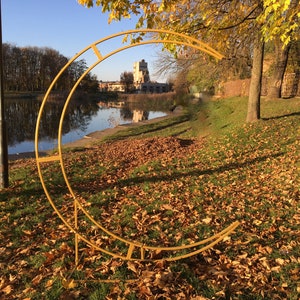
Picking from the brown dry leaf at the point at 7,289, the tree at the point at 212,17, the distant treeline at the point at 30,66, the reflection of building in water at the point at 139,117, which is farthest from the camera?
the distant treeline at the point at 30,66

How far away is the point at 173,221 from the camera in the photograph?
492cm

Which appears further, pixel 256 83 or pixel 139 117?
pixel 139 117

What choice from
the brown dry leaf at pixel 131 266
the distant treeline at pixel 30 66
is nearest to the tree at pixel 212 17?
the brown dry leaf at pixel 131 266

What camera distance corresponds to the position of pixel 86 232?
4.77 meters

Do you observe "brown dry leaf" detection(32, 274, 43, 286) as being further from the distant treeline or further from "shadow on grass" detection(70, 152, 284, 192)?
the distant treeline

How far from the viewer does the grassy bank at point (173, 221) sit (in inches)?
128

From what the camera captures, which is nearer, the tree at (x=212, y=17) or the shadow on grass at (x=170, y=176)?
the tree at (x=212, y=17)

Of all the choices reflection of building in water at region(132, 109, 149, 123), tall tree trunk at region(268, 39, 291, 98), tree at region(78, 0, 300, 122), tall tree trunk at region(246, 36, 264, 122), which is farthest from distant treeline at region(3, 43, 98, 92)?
tree at region(78, 0, 300, 122)

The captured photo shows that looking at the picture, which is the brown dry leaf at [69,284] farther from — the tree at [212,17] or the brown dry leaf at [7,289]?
the tree at [212,17]

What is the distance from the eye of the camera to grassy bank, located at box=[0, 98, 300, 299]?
3248 mm

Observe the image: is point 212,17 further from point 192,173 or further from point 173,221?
point 173,221

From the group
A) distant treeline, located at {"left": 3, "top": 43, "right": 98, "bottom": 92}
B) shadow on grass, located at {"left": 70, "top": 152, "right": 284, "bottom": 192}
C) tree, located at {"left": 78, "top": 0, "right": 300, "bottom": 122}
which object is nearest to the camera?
tree, located at {"left": 78, "top": 0, "right": 300, "bottom": 122}

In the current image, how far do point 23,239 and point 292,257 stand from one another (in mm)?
3955

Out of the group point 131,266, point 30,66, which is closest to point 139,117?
point 131,266
